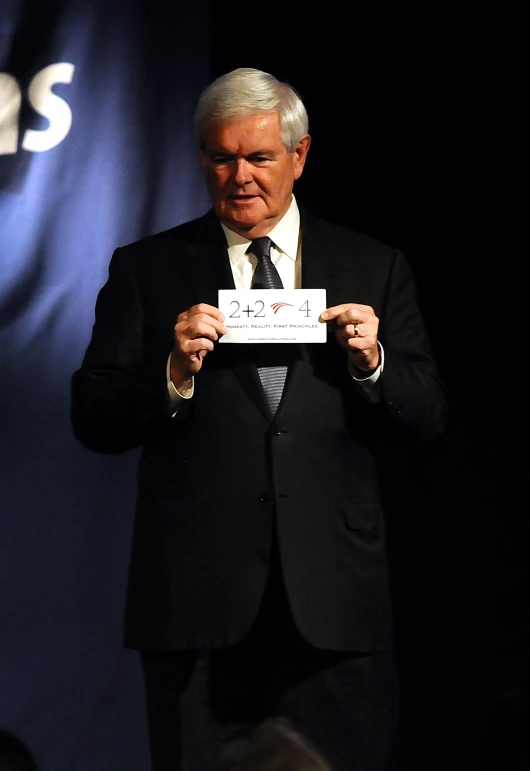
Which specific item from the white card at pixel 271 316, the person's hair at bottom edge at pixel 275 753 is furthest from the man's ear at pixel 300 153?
the person's hair at bottom edge at pixel 275 753

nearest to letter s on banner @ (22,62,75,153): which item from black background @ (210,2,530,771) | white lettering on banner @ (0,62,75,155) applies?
white lettering on banner @ (0,62,75,155)

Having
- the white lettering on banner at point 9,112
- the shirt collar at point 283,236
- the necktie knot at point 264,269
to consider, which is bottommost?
the necktie knot at point 264,269

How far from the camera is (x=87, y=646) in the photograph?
3191mm

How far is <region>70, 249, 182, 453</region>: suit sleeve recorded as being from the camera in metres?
2.31

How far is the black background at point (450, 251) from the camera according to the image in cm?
311

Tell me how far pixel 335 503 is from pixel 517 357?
100 cm

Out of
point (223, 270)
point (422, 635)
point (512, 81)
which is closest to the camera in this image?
point (223, 270)

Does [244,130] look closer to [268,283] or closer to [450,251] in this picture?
[268,283]

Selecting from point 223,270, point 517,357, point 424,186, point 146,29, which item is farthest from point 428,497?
point 146,29

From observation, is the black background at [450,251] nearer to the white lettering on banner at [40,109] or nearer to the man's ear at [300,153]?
the white lettering on banner at [40,109]

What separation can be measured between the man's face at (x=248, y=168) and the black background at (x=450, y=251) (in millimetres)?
880

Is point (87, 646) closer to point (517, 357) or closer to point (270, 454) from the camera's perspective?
point (270, 454)

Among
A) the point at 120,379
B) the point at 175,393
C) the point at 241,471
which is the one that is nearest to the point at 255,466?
the point at 241,471

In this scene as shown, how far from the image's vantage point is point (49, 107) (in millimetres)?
3172
